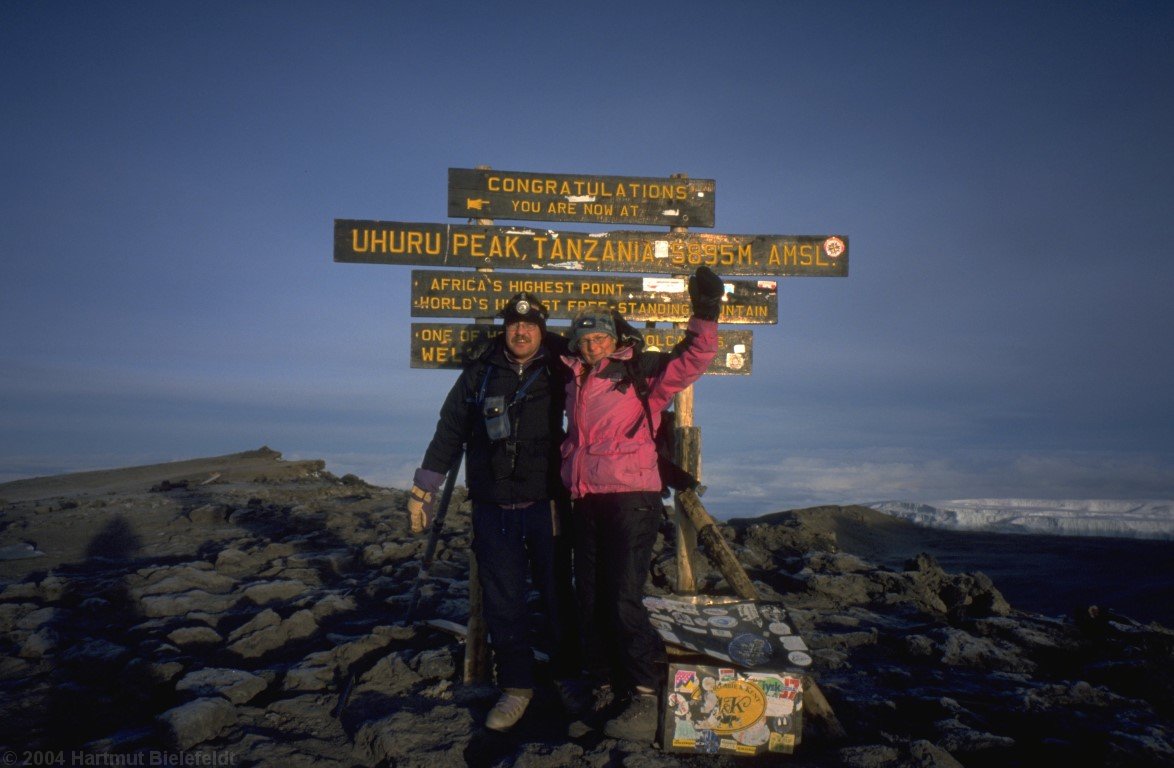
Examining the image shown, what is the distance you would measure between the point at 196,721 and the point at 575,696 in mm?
2126

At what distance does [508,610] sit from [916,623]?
4.19m

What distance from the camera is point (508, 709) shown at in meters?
4.20

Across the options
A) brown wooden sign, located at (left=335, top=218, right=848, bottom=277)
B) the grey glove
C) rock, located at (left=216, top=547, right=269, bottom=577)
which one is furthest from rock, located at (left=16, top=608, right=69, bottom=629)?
brown wooden sign, located at (left=335, top=218, right=848, bottom=277)

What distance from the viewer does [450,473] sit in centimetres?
506

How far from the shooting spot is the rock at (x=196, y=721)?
12.5 feet

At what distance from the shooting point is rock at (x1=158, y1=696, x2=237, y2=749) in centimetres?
380

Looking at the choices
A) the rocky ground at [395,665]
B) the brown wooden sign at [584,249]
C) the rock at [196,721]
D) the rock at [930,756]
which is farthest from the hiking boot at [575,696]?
the brown wooden sign at [584,249]

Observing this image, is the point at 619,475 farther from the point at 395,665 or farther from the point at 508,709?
the point at 395,665

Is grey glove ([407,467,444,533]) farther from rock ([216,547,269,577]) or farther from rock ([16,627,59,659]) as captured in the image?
rock ([216,547,269,577])

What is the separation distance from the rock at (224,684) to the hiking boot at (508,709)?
1.54 m

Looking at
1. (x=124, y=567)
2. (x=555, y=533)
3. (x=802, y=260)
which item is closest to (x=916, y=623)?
(x=802, y=260)

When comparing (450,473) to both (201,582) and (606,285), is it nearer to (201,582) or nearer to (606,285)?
(606,285)

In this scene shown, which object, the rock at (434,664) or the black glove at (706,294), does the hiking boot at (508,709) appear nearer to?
the rock at (434,664)

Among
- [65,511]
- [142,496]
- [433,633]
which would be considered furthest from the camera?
[142,496]
